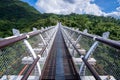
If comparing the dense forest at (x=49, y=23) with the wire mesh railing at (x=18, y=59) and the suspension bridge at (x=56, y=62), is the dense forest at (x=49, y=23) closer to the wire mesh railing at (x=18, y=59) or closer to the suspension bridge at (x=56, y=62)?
the suspension bridge at (x=56, y=62)

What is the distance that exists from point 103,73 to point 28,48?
1245 millimetres

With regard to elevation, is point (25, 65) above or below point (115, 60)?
below

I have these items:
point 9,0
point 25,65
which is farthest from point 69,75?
point 9,0

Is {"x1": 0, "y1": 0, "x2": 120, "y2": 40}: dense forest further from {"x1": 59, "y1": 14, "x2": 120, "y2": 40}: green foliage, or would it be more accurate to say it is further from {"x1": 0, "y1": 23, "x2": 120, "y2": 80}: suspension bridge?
{"x1": 0, "y1": 23, "x2": 120, "y2": 80}: suspension bridge

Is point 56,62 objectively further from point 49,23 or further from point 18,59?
point 49,23

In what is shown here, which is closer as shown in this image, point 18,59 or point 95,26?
point 18,59

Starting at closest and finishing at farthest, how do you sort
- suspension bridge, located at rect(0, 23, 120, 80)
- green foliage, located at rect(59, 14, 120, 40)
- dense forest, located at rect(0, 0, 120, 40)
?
suspension bridge, located at rect(0, 23, 120, 80) → green foliage, located at rect(59, 14, 120, 40) → dense forest, located at rect(0, 0, 120, 40)

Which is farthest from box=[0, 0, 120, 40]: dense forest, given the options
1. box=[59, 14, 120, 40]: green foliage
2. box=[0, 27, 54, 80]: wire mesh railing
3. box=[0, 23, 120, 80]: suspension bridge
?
box=[0, 27, 54, 80]: wire mesh railing

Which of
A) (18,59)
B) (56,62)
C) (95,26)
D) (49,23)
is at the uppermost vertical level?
(18,59)

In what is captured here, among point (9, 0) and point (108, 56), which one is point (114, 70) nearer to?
point (108, 56)

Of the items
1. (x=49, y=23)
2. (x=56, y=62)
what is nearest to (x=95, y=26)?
(x=49, y=23)

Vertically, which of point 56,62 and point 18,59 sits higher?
point 18,59

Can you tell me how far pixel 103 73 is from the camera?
2508mm

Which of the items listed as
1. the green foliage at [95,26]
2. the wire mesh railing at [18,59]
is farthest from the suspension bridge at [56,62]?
the green foliage at [95,26]
